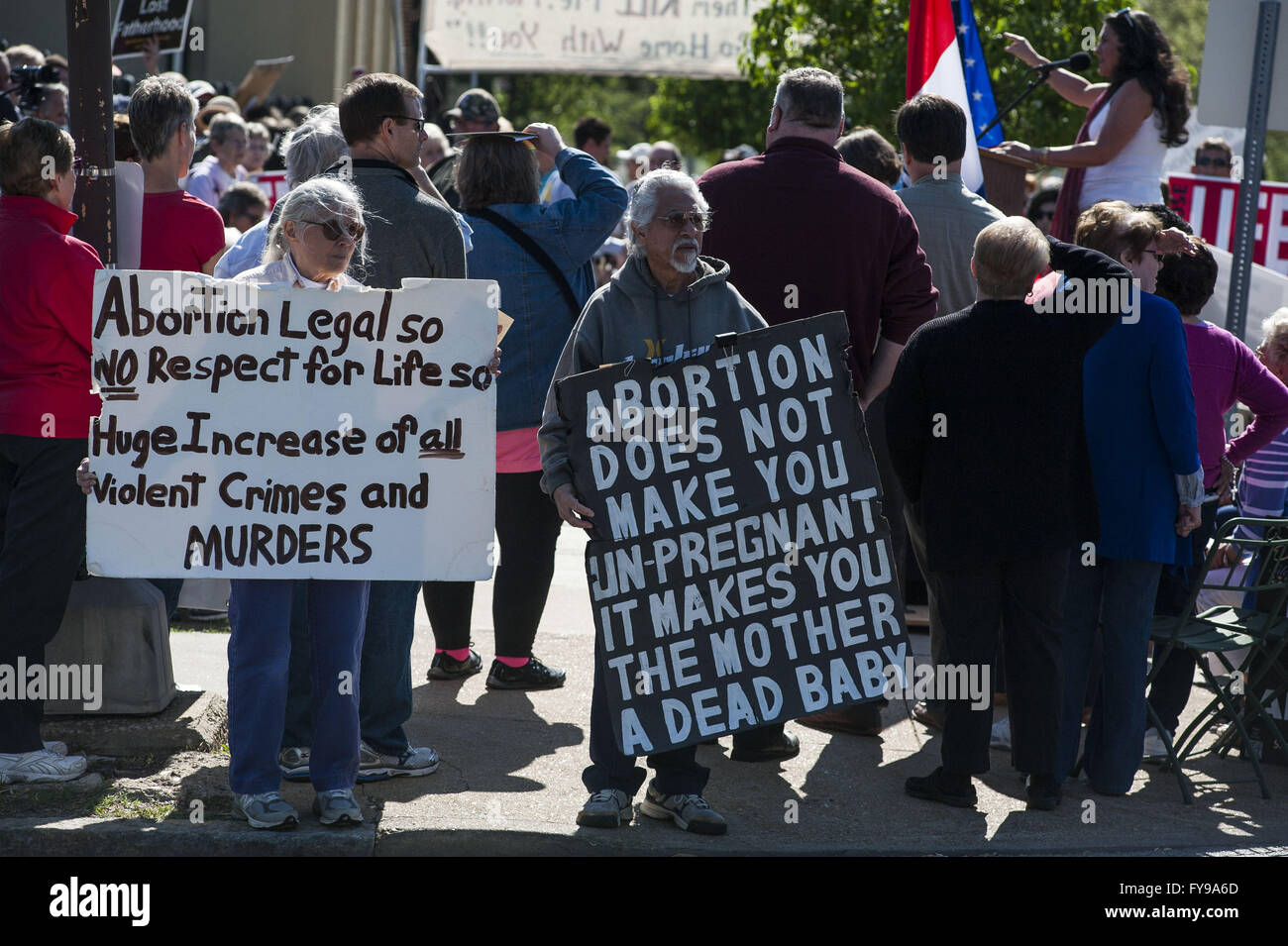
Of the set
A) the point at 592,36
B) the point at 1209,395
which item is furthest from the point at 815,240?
the point at 592,36

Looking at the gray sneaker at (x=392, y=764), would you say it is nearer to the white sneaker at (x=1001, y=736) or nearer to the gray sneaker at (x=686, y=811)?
the gray sneaker at (x=686, y=811)

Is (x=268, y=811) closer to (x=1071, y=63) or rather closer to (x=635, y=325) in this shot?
(x=635, y=325)

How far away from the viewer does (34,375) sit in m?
4.75

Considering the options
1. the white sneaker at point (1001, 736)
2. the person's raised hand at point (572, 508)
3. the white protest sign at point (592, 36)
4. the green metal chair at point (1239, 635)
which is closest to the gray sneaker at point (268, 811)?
the person's raised hand at point (572, 508)

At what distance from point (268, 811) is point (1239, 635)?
132 inches

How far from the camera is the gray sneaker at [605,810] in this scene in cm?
468

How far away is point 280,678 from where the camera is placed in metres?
4.48

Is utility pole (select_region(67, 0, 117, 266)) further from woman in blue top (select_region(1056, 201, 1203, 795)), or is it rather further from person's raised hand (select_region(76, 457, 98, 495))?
woman in blue top (select_region(1056, 201, 1203, 795))

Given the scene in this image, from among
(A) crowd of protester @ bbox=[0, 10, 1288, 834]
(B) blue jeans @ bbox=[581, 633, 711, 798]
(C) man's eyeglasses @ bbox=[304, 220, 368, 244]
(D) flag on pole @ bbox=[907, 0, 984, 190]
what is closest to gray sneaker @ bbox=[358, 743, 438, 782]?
(A) crowd of protester @ bbox=[0, 10, 1288, 834]

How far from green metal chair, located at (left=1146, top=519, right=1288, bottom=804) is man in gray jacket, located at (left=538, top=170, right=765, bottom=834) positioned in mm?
1827

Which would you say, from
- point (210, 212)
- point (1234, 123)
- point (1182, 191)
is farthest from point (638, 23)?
point (210, 212)

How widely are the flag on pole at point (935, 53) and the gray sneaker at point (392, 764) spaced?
4347 mm
